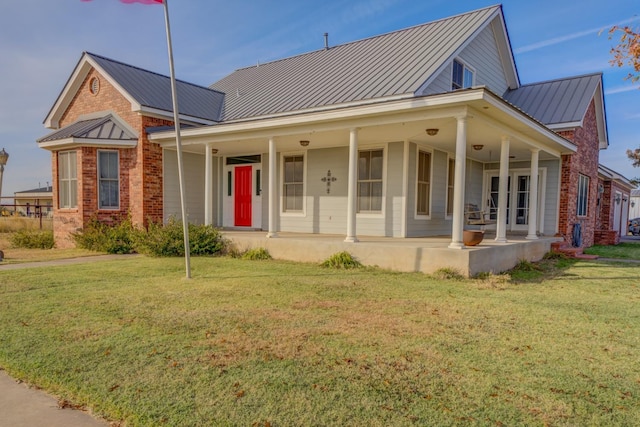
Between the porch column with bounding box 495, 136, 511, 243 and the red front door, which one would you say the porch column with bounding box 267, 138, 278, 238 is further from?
the porch column with bounding box 495, 136, 511, 243

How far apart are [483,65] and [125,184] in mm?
11811

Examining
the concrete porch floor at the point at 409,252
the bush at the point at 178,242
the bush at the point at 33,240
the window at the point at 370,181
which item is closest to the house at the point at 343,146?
the window at the point at 370,181

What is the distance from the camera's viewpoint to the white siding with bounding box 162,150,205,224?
12211 mm

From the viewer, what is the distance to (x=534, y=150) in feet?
34.2

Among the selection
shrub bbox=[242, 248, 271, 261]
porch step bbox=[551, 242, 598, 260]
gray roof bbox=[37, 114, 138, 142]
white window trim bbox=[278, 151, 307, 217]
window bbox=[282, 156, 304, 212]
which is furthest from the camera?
window bbox=[282, 156, 304, 212]

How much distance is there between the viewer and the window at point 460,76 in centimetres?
1141

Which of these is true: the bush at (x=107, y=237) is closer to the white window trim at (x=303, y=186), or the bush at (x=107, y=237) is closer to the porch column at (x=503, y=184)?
the white window trim at (x=303, y=186)

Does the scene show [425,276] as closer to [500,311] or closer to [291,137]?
[500,311]

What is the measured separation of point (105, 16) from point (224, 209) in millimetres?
6809


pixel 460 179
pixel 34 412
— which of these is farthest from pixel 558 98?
pixel 34 412

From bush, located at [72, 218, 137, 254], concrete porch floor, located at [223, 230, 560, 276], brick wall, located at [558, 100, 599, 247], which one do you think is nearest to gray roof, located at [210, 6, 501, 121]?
concrete porch floor, located at [223, 230, 560, 276]

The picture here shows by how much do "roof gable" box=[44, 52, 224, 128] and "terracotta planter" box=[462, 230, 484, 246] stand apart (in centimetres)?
916

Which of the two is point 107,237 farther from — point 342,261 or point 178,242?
point 342,261

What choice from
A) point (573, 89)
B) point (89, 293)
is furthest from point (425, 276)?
point (573, 89)
